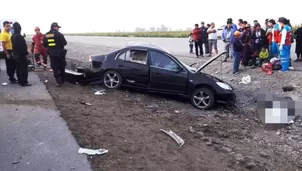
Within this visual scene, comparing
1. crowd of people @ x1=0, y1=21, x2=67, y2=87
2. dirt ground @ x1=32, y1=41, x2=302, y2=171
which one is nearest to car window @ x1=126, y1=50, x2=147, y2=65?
dirt ground @ x1=32, y1=41, x2=302, y2=171

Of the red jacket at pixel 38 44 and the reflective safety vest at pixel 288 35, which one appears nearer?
the reflective safety vest at pixel 288 35

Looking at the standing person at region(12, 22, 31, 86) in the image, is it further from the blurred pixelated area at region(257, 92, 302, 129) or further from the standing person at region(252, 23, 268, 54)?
the standing person at region(252, 23, 268, 54)

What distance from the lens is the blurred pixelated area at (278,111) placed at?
309 inches

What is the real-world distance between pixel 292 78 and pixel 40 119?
26.2 feet

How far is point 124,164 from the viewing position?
477 cm

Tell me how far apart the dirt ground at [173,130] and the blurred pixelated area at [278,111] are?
0.20m

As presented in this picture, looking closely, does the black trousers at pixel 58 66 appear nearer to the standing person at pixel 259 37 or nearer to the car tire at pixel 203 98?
the car tire at pixel 203 98

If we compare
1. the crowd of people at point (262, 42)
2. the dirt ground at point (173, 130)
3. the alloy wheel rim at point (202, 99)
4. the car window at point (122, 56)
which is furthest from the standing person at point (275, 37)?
the car window at point (122, 56)

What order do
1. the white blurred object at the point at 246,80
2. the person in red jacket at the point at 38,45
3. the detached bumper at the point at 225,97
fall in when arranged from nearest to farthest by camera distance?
the detached bumper at the point at 225,97
the white blurred object at the point at 246,80
the person in red jacket at the point at 38,45

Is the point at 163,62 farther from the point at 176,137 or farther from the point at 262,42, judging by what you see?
the point at 262,42

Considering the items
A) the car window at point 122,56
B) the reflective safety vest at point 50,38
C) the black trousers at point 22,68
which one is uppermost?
the reflective safety vest at point 50,38

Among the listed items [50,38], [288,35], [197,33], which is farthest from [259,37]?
[50,38]

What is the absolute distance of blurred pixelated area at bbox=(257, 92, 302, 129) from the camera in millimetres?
7853

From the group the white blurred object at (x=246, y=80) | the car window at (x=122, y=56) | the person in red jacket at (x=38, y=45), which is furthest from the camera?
the person in red jacket at (x=38, y=45)
